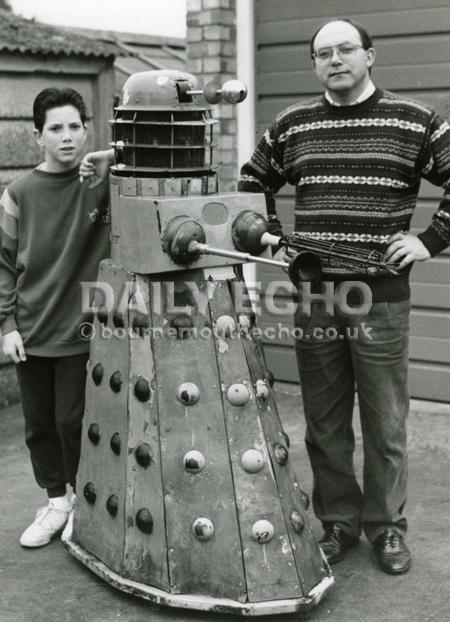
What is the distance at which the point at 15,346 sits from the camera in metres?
4.20

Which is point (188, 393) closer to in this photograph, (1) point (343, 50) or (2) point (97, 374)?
(2) point (97, 374)

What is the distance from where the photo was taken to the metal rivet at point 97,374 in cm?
391

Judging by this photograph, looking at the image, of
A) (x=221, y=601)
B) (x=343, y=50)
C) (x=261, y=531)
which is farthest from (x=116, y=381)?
(x=343, y=50)

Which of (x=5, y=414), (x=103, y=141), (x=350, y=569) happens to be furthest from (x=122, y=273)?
(x=103, y=141)

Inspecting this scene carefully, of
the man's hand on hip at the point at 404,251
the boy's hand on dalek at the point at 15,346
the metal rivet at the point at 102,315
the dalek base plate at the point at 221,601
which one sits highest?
the man's hand on hip at the point at 404,251

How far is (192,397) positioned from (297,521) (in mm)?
628

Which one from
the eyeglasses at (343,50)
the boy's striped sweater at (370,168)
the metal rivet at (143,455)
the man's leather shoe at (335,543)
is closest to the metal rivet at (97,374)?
the metal rivet at (143,455)

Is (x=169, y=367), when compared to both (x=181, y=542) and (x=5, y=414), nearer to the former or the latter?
(x=181, y=542)

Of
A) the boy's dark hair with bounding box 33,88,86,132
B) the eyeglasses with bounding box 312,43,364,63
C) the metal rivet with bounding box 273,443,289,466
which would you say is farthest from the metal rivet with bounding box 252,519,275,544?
the boy's dark hair with bounding box 33,88,86,132

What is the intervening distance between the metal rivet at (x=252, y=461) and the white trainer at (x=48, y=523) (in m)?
1.23

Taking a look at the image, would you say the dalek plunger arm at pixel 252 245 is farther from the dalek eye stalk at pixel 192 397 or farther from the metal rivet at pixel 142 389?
the metal rivet at pixel 142 389

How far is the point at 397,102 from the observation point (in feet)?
12.5

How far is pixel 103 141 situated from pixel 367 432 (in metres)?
3.64

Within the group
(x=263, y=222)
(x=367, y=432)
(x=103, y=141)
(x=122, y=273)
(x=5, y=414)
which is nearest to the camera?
(x=263, y=222)
